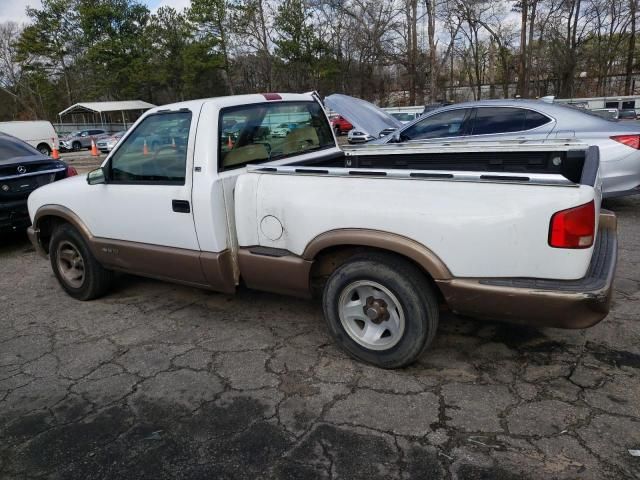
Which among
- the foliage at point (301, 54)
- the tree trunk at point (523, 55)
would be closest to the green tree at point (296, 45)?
the foliage at point (301, 54)

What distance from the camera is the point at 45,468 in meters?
2.46

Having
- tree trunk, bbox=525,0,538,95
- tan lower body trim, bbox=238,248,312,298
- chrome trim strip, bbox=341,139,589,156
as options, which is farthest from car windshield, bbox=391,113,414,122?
tan lower body trim, bbox=238,248,312,298

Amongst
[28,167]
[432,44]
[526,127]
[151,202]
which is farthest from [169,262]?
[432,44]

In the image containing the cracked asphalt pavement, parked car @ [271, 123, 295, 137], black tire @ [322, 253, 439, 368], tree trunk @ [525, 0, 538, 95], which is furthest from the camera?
tree trunk @ [525, 0, 538, 95]

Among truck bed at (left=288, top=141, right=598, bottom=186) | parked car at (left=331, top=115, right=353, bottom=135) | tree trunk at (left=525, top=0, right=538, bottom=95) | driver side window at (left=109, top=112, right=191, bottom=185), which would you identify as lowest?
parked car at (left=331, top=115, right=353, bottom=135)

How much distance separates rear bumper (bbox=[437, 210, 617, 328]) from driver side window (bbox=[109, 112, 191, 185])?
212cm

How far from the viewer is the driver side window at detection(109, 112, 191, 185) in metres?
3.64

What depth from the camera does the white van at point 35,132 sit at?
23.1m

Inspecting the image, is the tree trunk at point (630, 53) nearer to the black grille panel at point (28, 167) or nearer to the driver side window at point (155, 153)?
the black grille panel at point (28, 167)

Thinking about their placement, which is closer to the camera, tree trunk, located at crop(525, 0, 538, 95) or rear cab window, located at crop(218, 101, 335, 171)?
rear cab window, located at crop(218, 101, 335, 171)

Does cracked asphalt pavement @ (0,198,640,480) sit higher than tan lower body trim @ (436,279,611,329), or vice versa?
tan lower body trim @ (436,279,611,329)

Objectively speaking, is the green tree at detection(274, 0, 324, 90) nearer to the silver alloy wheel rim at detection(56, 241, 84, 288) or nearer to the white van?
the white van

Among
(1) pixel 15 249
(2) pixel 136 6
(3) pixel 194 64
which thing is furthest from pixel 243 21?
(1) pixel 15 249

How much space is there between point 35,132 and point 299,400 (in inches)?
1020
